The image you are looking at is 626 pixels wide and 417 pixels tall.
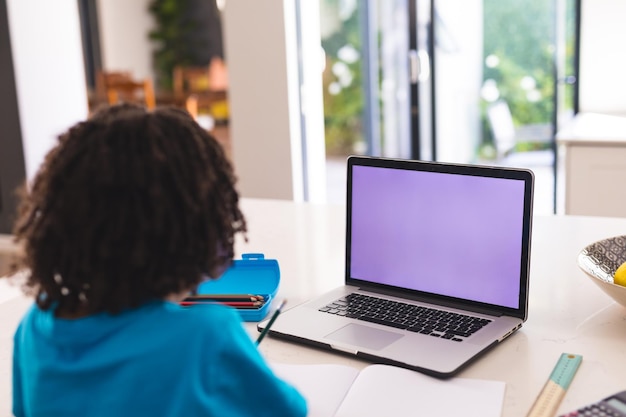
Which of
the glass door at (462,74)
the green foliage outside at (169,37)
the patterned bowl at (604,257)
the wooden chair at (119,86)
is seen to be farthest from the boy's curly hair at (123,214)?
the green foliage outside at (169,37)

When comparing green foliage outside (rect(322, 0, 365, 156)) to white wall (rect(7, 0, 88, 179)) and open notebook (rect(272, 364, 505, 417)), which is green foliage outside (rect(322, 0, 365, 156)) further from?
open notebook (rect(272, 364, 505, 417))

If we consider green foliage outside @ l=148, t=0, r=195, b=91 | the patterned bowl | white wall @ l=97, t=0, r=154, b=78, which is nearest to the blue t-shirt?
the patterned bowl

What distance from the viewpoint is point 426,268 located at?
4.23ft

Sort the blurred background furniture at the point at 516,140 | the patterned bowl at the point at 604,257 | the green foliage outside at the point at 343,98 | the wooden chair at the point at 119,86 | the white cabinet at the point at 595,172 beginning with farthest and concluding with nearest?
the wooden chair at the point at 119,86 < the green foliage outside at the point at 343,98 < the blurred background furniture at the point at 516,140 < the white cabinet at the point at 595,172 < the patterned bowl at the point at 604,257

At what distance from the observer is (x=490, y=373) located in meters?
1.08

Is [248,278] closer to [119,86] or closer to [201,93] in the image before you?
[119,86]

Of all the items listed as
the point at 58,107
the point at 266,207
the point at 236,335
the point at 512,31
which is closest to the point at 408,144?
the point at 512,31

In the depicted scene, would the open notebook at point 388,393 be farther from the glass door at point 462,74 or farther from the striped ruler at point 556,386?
the glass door at point 462,74

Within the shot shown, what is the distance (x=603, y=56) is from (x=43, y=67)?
2.38 meters

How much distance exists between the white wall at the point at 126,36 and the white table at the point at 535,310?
6.24 m

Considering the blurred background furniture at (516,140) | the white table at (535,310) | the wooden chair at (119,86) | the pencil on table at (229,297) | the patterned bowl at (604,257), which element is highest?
the wooden chair at (119,86)

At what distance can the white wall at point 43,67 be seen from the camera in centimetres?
332

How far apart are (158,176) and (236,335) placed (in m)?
0.19

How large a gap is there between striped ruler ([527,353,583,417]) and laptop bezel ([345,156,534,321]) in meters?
0.13
